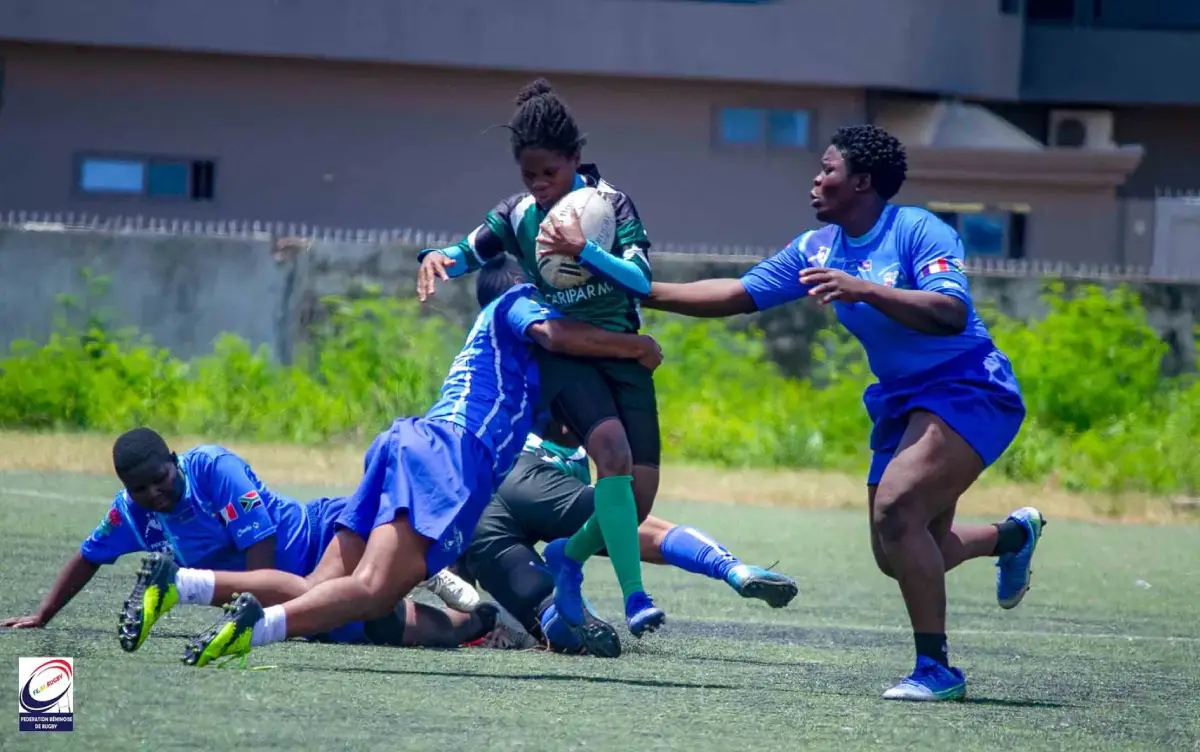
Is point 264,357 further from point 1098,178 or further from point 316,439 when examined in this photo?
point 1098,178

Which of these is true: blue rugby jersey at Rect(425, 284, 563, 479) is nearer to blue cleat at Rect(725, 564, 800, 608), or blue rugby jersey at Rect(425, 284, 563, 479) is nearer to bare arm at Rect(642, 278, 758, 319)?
bare arm at Rect(642, 278, 758, 319)

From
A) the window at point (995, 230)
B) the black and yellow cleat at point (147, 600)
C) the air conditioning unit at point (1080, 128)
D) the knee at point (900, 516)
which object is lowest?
the window at point (995, 230)

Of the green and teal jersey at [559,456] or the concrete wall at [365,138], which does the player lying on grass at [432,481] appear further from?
the concrete wall at [365,138]

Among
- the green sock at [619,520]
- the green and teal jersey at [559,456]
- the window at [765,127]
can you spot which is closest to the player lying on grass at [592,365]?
the green sock at [619,520]

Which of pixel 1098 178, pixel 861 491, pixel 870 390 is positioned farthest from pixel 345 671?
pixel 1098 178

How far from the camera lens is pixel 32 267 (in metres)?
19.0

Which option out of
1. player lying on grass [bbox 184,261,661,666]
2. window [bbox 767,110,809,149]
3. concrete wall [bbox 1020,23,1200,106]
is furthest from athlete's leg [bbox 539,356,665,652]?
concrete wall [bbox 1020,23,1200,106]

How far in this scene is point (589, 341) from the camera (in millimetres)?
7301

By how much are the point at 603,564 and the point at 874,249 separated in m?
4.69

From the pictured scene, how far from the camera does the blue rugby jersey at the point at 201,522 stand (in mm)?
7234

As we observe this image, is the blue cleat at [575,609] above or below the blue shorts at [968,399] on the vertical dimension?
below

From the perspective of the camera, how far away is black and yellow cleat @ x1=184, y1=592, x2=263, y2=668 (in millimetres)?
6094

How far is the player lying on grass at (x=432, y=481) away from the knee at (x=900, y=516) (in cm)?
125

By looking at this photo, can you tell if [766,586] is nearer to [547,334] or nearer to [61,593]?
[547,334]
